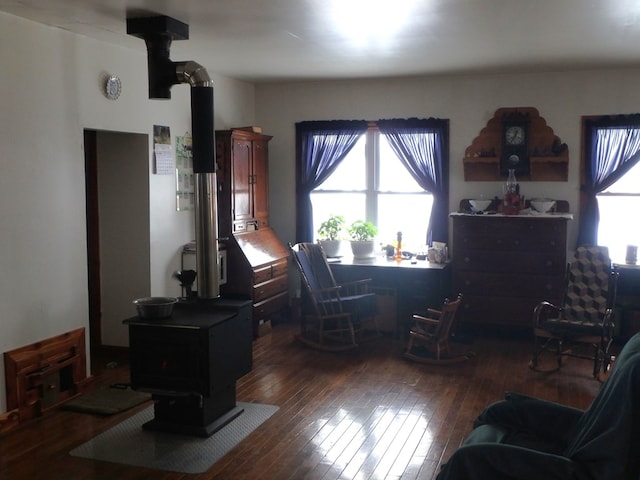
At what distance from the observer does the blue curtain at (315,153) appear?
25.1 ft

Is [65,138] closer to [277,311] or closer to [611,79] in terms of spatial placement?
[277,311]

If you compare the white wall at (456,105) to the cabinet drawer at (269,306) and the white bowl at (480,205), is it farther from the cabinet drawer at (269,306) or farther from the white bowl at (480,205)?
the cabinet drawer at (269,306)

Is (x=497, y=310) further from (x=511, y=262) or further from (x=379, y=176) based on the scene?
(x=379, y=176)

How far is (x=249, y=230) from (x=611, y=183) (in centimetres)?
364

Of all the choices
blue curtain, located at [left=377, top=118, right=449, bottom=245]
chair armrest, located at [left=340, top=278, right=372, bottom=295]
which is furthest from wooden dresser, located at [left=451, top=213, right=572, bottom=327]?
chair armrest, located at [left=340, top=278, right=372, bottom=295]

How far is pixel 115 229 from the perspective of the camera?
6215mm

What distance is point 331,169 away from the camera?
775cm

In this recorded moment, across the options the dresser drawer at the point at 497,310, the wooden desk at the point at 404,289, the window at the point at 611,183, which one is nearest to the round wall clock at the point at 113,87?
the wooden desk at the point at 404,289

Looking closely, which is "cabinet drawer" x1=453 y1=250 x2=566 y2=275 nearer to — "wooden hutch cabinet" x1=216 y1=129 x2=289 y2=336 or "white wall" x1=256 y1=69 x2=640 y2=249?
"white wall" x1=256 y1=69 x2=640 y2=249

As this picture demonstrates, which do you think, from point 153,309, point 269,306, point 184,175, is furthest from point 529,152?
point 153,309

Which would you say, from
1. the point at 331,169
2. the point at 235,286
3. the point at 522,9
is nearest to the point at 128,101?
the point at 235,286

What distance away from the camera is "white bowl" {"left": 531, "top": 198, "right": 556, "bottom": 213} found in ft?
22.8

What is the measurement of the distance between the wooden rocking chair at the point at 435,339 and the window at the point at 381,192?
1.51 metres

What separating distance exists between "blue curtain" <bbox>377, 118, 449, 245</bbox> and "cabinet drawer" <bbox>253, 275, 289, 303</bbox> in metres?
1.60
